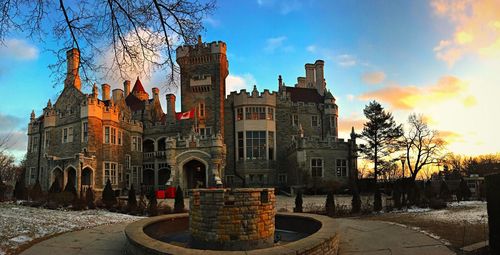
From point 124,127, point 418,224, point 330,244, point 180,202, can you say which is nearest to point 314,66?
point 124,127

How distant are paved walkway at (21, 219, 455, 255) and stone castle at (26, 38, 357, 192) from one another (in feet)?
59.7

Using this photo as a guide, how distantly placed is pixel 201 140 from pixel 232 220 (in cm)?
2371

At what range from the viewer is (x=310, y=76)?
51.8 meters

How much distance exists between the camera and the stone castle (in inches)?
1366

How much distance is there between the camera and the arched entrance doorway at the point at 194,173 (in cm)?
3712

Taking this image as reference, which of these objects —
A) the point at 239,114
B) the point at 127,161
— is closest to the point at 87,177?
the point at 127,161

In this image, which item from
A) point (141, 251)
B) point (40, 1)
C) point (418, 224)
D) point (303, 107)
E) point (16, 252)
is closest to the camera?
point (40, 1)

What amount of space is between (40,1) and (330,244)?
8.66m

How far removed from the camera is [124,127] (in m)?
40.1

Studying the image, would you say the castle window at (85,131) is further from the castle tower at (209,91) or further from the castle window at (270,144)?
the castle window at (270,144)

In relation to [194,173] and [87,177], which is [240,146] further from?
[87,177]

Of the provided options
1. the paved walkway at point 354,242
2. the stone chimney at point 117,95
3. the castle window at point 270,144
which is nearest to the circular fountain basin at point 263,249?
the paved walkway at point 354,242

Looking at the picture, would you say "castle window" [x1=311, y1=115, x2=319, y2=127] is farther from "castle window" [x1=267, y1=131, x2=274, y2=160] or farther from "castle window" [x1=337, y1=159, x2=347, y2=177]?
"castle window" [x1=337, y1=159, x2=347, y2=177]

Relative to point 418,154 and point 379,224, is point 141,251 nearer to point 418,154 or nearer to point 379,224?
point 379,224
